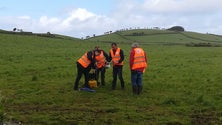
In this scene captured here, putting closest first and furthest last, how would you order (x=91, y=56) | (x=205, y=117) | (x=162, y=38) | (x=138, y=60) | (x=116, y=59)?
(x=205, y=117)
(x=138, y=60)
(x=91, y=56)
(x=116, y=59)
(x=162, y=38)

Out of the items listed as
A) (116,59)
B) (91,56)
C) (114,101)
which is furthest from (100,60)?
(114,101)

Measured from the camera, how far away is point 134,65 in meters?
17.0

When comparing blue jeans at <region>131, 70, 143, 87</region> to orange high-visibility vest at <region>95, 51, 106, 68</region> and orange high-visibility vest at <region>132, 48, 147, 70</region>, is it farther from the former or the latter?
orange high-visibility vest at <region>95, 51, 106, 68</region>

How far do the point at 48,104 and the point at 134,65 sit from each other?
13.5ft

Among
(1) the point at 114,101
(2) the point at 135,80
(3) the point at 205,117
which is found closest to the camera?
(3) the point at 205,117

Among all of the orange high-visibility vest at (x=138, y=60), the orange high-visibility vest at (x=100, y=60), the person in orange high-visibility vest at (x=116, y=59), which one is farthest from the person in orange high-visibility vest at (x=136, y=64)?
the orange high-visibility vest at (x=100, y=60)

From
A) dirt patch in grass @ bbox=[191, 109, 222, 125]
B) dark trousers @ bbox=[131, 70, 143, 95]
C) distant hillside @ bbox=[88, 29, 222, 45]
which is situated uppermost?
distant hillside @ bbox=[88, 29, 222, 45]

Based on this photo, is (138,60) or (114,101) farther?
(138,60)

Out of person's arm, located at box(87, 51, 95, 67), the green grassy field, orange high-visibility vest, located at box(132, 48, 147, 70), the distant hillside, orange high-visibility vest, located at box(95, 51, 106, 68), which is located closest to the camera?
the green grassy field

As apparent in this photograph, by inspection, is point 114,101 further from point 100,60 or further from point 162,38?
point 162,38

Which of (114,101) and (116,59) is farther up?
(116,59)

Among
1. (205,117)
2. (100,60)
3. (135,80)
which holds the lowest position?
(205,117)

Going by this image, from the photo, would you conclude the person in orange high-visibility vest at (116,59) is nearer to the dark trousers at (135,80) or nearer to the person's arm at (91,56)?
the person's arm at (91,56)

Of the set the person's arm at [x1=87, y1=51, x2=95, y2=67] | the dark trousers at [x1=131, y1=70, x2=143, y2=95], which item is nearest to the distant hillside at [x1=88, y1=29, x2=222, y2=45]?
the person's arm at [x1=87, y1=51, x2=95, y2=67]
